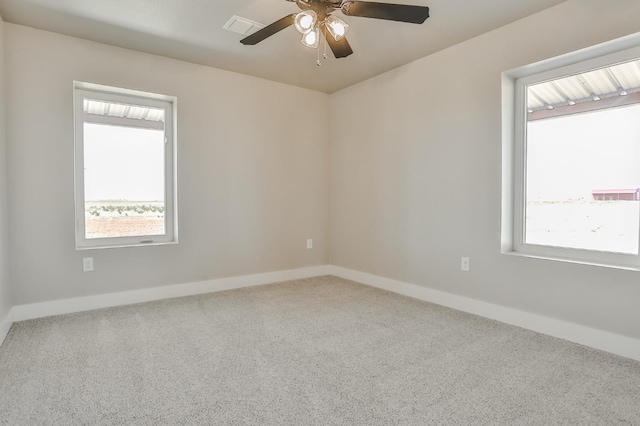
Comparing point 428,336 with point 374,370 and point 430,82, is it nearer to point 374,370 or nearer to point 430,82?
point 374,370

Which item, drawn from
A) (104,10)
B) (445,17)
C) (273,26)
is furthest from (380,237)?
(104,10)

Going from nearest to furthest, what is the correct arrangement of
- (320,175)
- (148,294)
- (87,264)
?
(87,264) → (148,294) → (320,175)

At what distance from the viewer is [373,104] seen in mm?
3992

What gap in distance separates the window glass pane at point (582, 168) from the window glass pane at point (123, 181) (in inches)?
135

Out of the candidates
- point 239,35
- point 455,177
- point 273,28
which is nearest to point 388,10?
point 273,28

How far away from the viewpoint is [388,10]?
6.17ft

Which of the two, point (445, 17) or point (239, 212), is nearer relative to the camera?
point (445, 17)

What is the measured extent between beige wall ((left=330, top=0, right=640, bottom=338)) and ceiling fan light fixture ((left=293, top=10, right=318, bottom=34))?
5.56ft

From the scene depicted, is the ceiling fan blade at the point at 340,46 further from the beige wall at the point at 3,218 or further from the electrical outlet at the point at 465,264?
the beige wall at the point at 3,218

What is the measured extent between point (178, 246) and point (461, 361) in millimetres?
2762

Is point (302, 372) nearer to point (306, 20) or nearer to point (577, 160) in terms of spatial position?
point (306, 20)

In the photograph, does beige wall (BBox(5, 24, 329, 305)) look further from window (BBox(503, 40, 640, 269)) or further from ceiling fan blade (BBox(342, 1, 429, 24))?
window (BBox(503, 40, 640, 269))

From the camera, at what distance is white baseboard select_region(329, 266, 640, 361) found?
227 cm

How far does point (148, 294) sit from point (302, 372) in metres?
2.09
